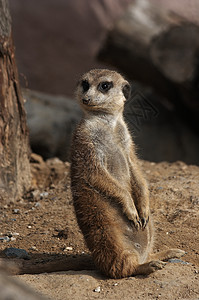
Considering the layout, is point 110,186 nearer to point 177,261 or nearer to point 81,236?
point 177,261

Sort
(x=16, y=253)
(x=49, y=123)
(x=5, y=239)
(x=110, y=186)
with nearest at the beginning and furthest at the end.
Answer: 1. (x=110, y=186)
2. (x=16, y=253)
3. (x=5, y=239)
4. (x=49, y=123)

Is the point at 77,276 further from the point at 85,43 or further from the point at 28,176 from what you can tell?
the point at 85,43

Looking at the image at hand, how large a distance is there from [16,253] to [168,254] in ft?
3.40

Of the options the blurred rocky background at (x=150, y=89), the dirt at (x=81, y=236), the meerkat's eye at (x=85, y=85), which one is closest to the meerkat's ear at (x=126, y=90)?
the meerkat's eye at (x=85, y=85)

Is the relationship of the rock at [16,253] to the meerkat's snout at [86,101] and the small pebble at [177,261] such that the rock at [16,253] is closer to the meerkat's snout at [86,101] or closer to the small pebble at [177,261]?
the small pebble at [177,261]

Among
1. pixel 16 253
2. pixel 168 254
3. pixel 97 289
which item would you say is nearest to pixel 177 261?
pixel 168 254

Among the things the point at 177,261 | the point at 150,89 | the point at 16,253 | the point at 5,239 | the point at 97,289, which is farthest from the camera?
the point at 150,89

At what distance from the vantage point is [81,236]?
3482 millimetres

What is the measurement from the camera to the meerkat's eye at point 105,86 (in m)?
3.03

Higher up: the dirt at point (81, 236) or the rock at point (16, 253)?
the dirt at point (81, 236)

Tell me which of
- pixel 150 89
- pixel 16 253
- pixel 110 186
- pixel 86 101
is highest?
pixel 150 89

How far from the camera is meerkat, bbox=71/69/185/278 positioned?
2.73 m

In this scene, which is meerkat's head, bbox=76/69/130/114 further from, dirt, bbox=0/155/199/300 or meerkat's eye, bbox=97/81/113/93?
dirt, bbox=0/155/199/300

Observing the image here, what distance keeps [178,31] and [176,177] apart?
7.95 feet
